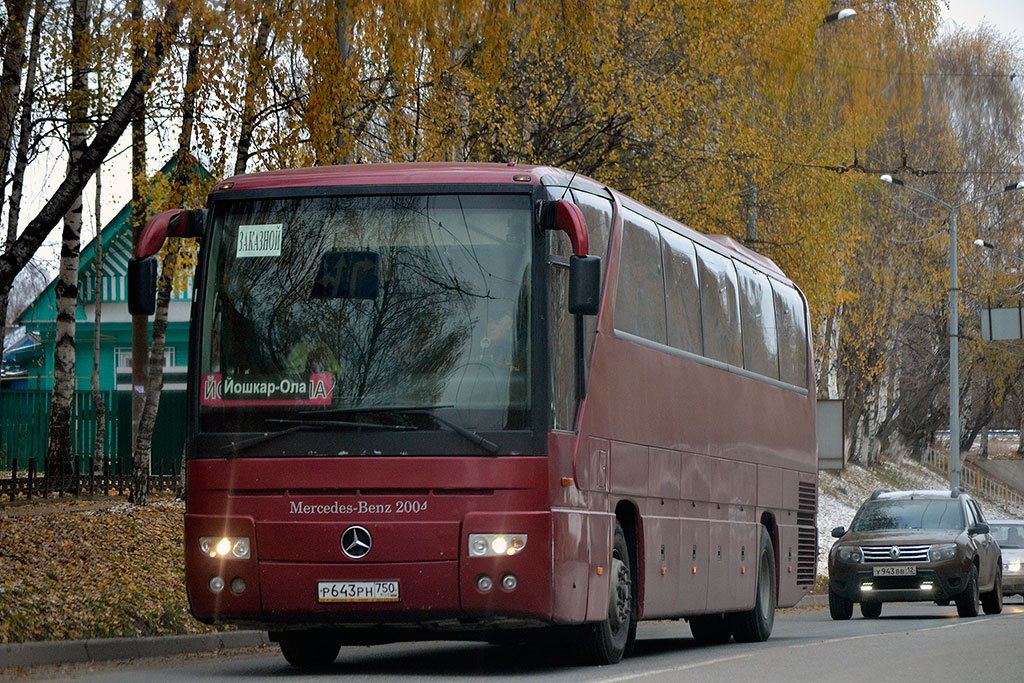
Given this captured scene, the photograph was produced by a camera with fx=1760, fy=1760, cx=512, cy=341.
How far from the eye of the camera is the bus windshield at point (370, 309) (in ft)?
37.4

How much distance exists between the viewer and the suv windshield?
24547mm

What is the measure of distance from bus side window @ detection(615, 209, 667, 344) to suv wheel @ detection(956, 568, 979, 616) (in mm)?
11139

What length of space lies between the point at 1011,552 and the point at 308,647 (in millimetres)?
20471

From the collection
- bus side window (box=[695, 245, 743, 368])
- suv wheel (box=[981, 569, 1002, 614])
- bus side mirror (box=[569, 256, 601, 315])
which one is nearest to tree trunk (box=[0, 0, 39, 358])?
bus side window (box=[695, 245, 743, 368])

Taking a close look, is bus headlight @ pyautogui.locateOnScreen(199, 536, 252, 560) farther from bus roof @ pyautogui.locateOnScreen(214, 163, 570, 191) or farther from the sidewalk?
bus roof @ pyautogui.locateOnScreen(214, 163, 570, 191)

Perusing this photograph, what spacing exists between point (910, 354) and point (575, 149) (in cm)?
3861

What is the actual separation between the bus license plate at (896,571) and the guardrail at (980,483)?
44834mm

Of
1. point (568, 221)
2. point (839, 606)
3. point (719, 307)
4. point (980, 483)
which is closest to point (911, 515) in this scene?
point (839, 606)

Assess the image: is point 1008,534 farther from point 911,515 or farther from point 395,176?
point 395,176

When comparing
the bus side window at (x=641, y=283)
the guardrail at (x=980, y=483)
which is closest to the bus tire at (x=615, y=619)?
the bus side window at (x=641, y=283)

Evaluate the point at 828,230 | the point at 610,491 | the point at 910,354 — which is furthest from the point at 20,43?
the point at 910,354

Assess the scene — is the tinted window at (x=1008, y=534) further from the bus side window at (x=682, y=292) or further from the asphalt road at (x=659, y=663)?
the bus side window at (x=682, y=292)

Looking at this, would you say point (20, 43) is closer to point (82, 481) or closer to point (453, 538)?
point (453, 538)

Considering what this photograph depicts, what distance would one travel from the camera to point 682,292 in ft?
48.4
